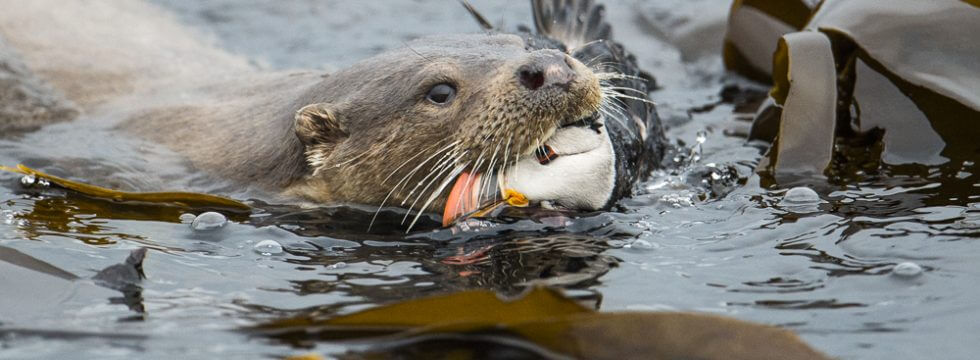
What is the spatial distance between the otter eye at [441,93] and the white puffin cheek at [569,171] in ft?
1.13

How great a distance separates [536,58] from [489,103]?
0.22m

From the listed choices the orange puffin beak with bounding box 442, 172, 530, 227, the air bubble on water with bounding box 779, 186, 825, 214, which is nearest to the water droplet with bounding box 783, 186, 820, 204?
the air bubble on water with bounding box 779, 186, 825, 214

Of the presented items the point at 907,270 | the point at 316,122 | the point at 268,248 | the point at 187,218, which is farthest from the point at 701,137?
the point at 187,218

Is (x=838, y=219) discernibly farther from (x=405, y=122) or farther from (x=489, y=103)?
(x=405, y=122)

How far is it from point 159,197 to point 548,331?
2.19 m

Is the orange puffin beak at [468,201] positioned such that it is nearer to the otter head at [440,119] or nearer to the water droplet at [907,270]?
the otter head at [440,119]

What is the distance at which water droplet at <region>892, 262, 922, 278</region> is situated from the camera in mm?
3549

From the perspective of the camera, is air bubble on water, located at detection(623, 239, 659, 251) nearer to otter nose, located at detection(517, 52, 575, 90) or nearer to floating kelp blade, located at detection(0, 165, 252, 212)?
otter nose, located at detection(517, 52, 575, 90)

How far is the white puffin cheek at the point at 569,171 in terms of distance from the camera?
4145 millimetres

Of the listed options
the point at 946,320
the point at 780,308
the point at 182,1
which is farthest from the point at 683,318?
the point at 182,1

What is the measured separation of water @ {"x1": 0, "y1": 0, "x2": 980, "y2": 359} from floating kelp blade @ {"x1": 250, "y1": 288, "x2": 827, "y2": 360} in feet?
0.67

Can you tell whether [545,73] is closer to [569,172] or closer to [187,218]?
[569,172]

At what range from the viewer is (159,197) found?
4625 mm

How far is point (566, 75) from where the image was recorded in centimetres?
398
